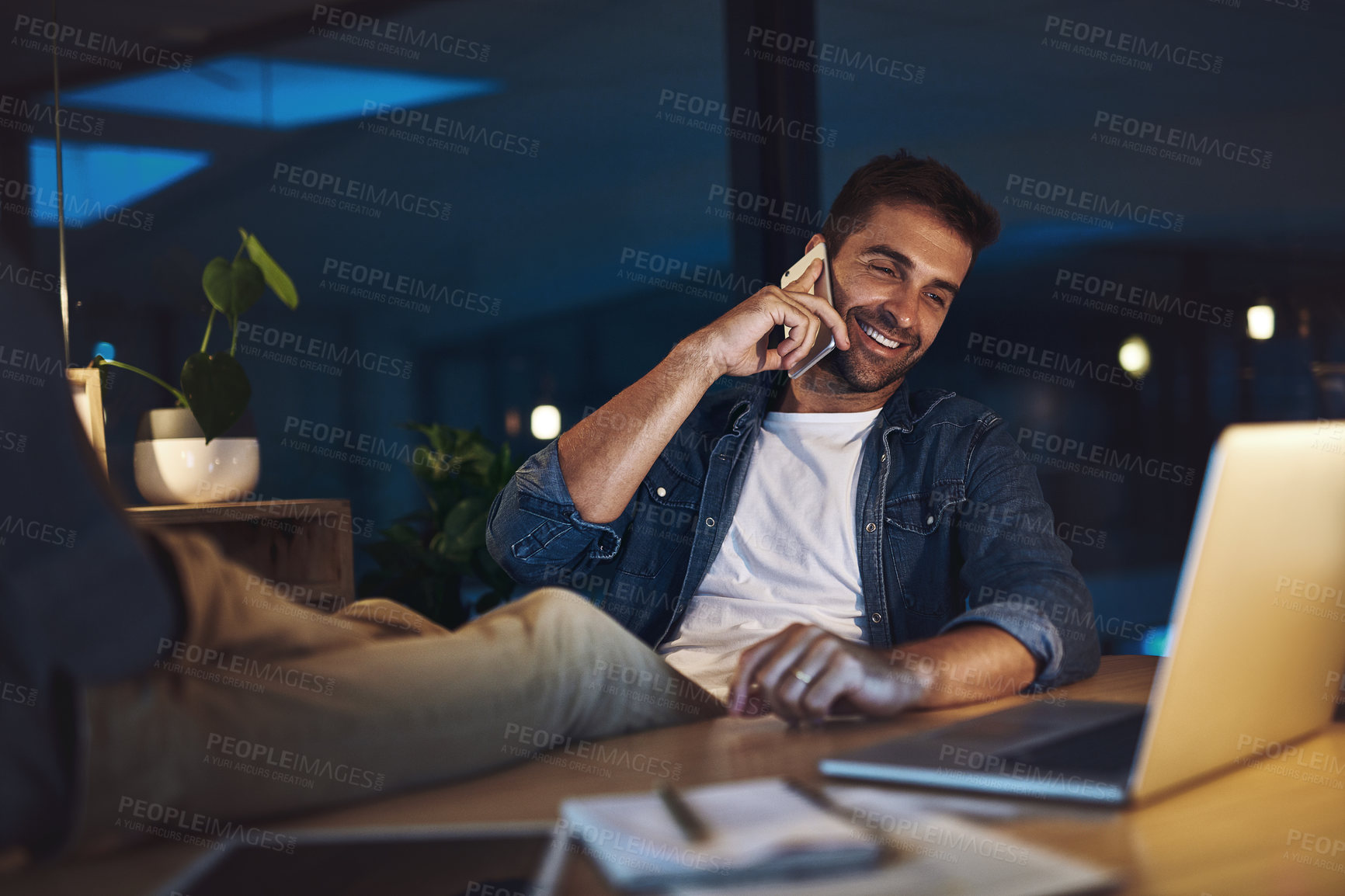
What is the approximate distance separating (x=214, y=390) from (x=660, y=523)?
50.3 inches

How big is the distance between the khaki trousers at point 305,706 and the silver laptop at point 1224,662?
0.82 ft

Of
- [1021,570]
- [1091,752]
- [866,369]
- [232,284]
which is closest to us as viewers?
[1091,752]

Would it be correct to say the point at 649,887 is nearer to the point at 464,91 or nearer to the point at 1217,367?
the point at 1217,367

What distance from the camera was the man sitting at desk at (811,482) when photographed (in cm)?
177

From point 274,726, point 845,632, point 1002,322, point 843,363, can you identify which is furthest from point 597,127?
point 274,726

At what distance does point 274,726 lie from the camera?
2.39ft

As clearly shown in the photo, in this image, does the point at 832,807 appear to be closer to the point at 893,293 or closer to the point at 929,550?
the point at 929,550

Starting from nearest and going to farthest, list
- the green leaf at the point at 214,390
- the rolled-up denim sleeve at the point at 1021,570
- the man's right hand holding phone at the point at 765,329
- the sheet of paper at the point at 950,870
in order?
the sheet of paper at the point at 950,870
the rolled-up denim sleeve at the point at 1021,570
the man's right hand holding phone at the point at 765,329
the green leaf at the point at 214,390

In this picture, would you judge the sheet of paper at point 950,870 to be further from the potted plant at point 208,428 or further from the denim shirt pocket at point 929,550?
the potted plant at point 208,428

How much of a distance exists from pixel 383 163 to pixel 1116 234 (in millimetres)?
2436

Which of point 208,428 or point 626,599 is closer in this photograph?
point 626,599

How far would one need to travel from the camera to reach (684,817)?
67cm

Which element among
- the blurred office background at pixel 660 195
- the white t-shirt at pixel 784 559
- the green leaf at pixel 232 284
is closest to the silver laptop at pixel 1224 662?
the white t-shirt at pixel 784 559

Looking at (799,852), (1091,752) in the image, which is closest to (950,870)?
(799,852)
